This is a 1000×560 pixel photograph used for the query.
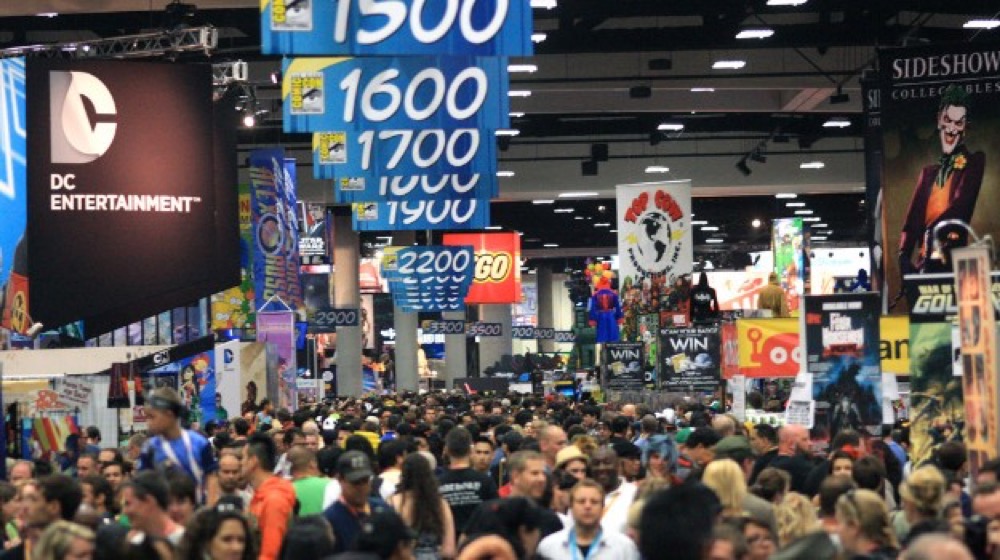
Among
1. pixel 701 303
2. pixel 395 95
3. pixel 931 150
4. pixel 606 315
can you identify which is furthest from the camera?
pixel 606 315

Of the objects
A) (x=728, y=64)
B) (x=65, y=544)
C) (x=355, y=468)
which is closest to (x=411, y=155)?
(x=355, y=468)

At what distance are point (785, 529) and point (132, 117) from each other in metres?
18.6

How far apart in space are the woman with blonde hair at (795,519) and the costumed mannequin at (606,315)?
2924cm

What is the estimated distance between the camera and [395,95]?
56.7 feet

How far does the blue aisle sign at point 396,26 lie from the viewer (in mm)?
15102

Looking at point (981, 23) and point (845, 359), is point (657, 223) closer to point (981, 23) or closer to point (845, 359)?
point (981, 23)

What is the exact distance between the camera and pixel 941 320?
14086 mm

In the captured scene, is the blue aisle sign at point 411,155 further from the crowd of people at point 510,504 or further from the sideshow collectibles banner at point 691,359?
the crowd of people at point 510,504

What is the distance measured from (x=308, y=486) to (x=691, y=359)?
1460cm

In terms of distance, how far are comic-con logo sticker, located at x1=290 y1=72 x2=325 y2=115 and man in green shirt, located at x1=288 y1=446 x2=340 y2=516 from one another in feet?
27.4

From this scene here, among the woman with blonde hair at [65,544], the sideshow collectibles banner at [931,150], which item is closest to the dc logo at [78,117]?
the sideshow collectibles banner at [931,150]

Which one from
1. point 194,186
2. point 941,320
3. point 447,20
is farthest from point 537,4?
point 941,320

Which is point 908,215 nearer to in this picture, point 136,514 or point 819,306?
point 819,306

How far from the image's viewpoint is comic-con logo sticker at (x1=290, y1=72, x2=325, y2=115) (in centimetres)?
1800
